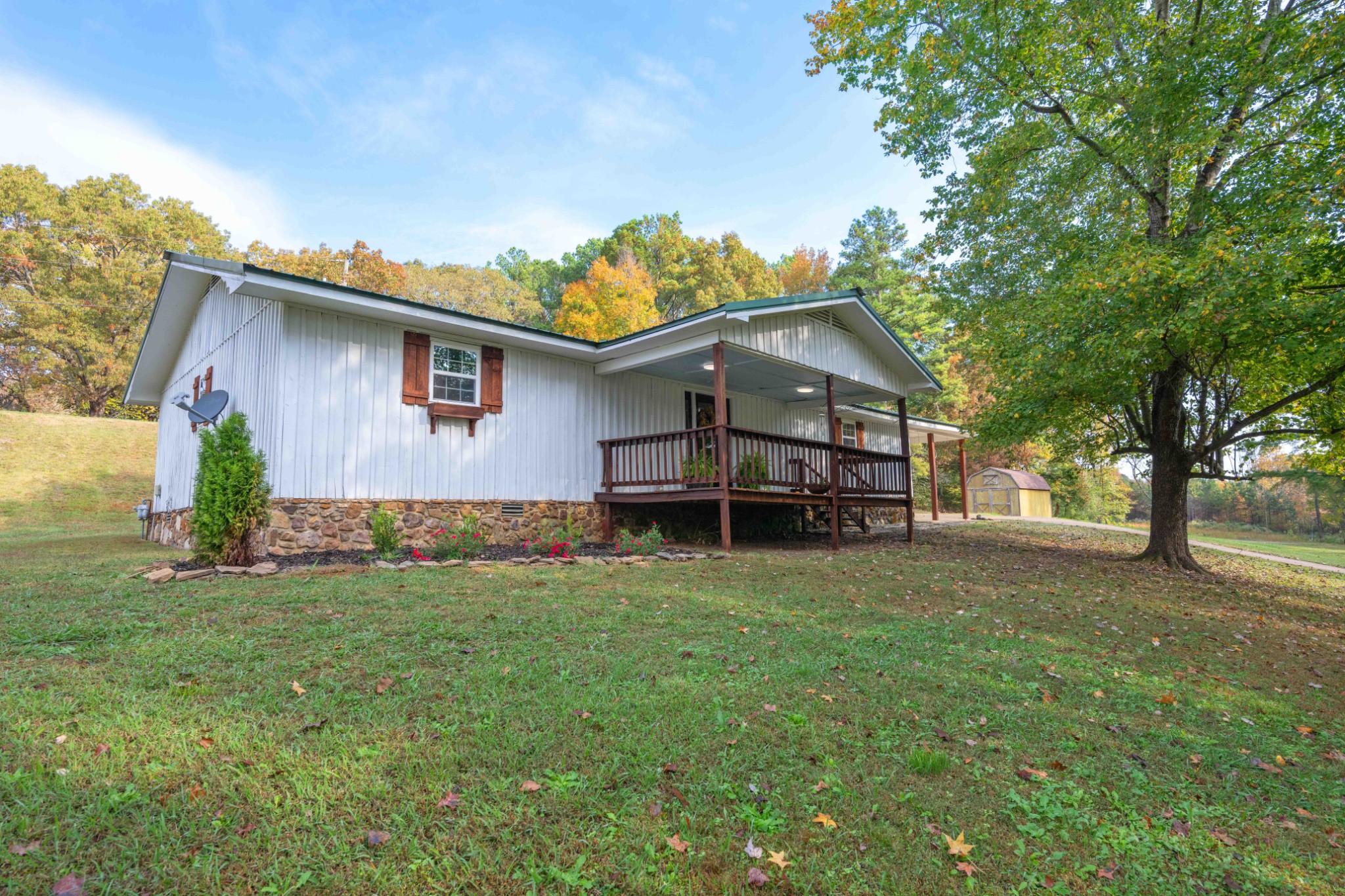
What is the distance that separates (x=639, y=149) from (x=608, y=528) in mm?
20042

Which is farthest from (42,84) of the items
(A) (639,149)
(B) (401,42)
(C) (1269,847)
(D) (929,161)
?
(C) (1269,847)

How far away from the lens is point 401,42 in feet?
46.8

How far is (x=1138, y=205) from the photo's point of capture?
11.7 m

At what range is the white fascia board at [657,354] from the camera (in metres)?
10.3

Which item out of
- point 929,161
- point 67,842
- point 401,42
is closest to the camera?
point 67,842

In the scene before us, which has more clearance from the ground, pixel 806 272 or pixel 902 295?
pixel 806 272

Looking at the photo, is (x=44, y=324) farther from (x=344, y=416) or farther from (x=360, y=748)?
(x=360, y=748)

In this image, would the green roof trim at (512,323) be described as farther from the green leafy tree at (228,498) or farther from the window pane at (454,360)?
the green leafy tree at (228,498)

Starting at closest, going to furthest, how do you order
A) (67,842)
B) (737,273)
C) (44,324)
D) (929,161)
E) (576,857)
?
(67,842) → (576,857) → (929,161) → (44,324) → (737,273)

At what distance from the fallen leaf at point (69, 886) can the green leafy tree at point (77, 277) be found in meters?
31.6

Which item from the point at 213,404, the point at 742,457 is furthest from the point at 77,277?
the point at 742,457

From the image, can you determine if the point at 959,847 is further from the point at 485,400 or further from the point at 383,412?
the point at 485,400

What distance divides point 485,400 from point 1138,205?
12.3 meters

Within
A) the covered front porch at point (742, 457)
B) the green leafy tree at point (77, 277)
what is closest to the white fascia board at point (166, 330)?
the covered front porch at point (742, 457)
